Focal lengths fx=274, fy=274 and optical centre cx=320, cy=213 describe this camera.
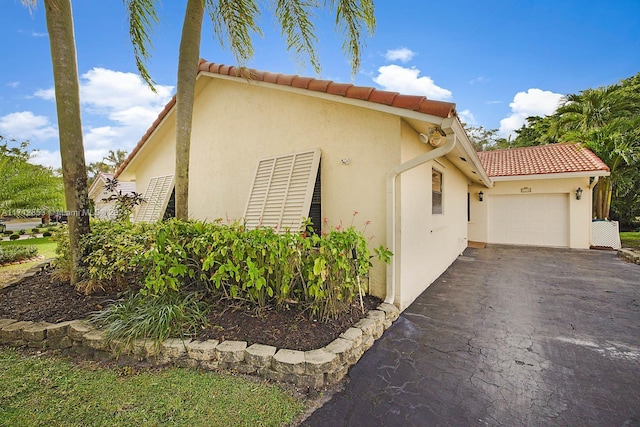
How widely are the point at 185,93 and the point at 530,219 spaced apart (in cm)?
1427

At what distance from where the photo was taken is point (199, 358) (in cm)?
311

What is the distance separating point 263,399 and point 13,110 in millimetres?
17751

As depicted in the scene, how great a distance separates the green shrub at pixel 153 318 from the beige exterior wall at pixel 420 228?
10.4 ft

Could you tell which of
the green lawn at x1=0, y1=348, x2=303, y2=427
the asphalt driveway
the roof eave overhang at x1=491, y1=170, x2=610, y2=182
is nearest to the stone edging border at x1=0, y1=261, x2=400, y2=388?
the green lawn at x1=0, y1=348, x2=303, y2=427

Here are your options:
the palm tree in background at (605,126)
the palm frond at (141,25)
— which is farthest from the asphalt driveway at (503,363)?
the palm tree in background at (605,126)

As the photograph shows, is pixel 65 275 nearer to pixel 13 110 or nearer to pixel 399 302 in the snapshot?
pixel 399 302

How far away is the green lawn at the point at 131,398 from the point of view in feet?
7.63

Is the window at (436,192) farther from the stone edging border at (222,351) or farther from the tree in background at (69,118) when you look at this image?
the tree in background at (69,118)

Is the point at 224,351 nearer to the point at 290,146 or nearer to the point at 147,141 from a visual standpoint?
the point at 290,146

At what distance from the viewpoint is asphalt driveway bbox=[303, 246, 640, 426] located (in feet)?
8.06

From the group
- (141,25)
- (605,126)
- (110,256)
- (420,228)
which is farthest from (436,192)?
(605,126)

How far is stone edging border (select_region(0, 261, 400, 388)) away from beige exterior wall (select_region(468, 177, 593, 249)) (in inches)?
466

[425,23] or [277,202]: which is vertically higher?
[425,23]

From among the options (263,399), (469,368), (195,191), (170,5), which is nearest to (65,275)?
(195,191)
